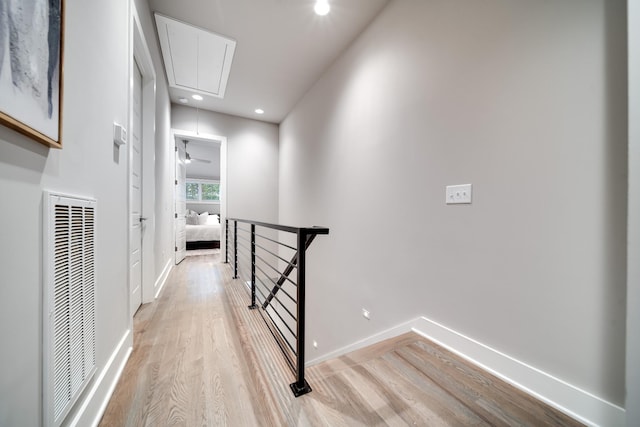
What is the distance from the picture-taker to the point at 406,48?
6.03 ft

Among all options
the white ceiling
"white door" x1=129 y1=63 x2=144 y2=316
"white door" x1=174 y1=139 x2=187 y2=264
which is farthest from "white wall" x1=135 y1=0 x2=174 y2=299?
"white door" x1=174 y1=139 x2=187 y2=264

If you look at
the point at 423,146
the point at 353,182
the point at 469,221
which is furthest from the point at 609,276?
the point at 353,182

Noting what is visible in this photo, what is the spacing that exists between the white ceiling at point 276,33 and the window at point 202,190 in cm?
544

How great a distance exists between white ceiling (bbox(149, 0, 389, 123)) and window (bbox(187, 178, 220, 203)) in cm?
544

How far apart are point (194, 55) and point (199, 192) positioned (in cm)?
653

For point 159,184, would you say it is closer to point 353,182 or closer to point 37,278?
point 353,182

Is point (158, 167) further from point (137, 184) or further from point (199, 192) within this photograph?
point (199, 192)

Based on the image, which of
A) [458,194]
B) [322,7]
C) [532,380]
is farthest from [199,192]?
[532,380]

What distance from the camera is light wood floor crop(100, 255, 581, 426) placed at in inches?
38.6

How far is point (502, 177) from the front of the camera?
1.25 metres

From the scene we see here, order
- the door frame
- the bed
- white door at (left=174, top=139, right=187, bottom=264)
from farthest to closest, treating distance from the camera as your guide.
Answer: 1. the bed
2. white door at (left=174, top=139, right=187, bottom=264)
3. the door frame

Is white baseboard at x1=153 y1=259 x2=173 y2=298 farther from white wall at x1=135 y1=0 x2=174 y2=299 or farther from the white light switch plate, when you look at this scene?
the white light switch plate

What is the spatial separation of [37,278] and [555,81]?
2040 mm

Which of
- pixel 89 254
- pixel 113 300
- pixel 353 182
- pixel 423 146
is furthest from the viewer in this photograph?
pixel 353 182
